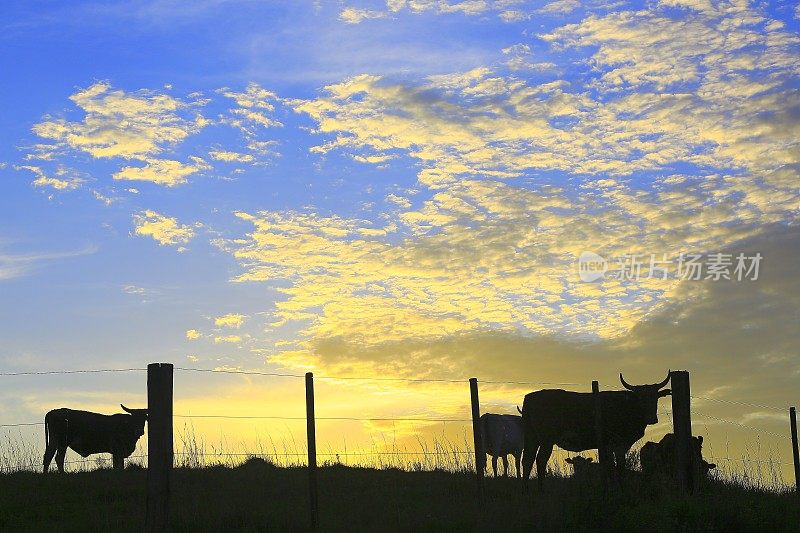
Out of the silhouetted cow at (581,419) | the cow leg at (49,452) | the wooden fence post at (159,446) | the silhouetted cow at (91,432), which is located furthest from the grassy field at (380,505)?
the silhouetted cow at (91,432)

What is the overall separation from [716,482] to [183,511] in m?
9.89

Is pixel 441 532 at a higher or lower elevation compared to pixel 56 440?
lower

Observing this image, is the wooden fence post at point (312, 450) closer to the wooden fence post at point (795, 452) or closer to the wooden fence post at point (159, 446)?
Result: the wooden fence post at point (159, 446)

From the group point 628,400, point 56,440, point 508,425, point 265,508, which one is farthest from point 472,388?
point 56,440

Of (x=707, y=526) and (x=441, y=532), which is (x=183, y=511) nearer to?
(x=441, y=532)

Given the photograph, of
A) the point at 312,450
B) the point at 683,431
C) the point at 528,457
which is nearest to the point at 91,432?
the point at 528,457

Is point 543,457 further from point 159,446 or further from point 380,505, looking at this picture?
point 159,446

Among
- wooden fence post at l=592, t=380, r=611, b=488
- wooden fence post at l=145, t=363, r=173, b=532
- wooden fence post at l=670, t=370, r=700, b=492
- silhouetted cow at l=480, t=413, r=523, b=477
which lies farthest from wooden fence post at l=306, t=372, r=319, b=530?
silhouetted cow at l=480, t=413, r=523, b=477

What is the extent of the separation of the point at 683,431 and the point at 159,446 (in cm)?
832

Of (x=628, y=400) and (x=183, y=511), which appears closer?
(x=183, y=511)

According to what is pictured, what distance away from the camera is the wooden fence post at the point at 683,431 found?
14.6 metres

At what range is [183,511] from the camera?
12.8 m

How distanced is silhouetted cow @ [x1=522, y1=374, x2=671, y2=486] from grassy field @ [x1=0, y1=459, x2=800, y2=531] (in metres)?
1.27

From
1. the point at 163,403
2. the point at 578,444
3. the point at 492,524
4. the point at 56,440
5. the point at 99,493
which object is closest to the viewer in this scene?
the point at 163,403
